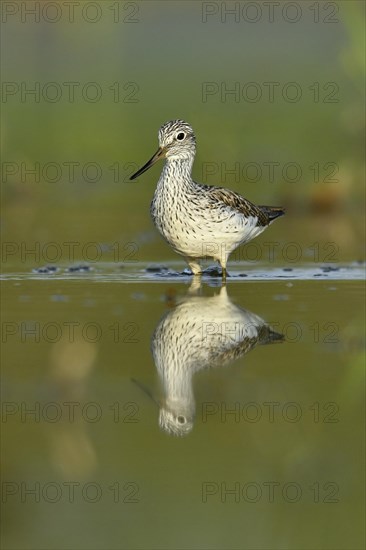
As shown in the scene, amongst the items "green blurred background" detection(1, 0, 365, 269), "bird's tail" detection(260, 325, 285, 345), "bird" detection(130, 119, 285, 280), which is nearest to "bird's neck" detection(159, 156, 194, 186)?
"bird" detection(130, 119, 285, 280)

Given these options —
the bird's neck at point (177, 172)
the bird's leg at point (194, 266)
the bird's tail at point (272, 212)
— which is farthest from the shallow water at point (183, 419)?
the bird's tail at point (272, 212)

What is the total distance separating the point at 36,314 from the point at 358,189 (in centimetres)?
801

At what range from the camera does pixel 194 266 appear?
1338 centimetres

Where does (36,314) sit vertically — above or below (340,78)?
below

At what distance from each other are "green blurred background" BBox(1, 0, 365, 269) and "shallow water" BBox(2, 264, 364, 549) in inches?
125

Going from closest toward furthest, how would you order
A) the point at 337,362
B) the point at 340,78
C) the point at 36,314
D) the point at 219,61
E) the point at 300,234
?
1. the point at 337,362
2. the point at 36,314
3. the point at 300,234
4. the point at 340,78
5. the point at 219,61

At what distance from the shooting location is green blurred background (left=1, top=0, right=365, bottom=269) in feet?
53.1

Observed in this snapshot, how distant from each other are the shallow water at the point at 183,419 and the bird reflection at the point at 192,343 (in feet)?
0.05

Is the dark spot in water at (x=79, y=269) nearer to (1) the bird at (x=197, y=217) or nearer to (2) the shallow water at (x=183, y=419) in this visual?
(1) the bird at (x=197, y=217)

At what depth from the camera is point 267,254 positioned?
1448 centimetres

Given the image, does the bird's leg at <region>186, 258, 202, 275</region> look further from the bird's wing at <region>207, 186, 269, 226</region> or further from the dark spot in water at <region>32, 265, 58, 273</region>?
the dark spot in water at <region>32, 265, 58, 273</region>

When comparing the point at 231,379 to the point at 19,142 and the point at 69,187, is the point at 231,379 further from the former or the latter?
the point at 19,142

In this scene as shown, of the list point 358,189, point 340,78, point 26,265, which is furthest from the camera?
point 340,78

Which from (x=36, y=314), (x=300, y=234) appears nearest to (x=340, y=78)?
(x=300, y=234)
